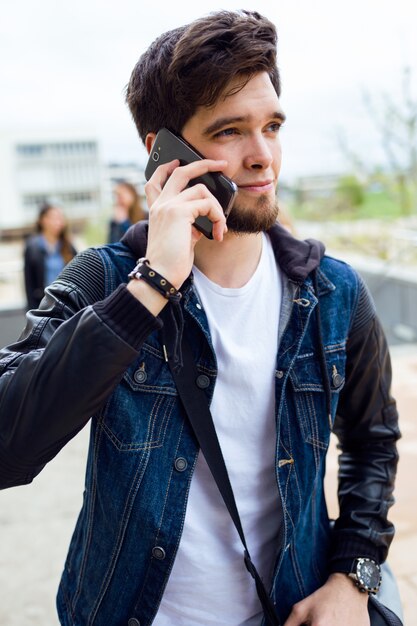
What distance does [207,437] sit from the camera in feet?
3.90

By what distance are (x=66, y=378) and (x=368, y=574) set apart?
0.78 meters

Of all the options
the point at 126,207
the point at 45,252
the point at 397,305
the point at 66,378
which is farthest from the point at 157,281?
the point at 397,305

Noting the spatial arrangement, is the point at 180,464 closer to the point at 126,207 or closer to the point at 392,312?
the point at 126,207

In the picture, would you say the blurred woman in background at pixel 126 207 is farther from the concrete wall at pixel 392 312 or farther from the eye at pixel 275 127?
the eye at pixel 275 127

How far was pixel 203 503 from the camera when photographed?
1.23 metres

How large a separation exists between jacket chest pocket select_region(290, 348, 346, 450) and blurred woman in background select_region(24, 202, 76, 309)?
15.0 ft

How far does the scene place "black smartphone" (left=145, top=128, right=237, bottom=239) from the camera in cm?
117

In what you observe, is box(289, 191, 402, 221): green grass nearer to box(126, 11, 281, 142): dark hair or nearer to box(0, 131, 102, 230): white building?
box(126, 11, 281, 142): dark hair

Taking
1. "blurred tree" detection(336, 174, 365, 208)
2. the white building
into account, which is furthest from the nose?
the white building

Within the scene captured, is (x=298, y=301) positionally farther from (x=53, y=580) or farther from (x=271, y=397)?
(x=53, y=580)

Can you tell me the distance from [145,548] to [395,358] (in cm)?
505

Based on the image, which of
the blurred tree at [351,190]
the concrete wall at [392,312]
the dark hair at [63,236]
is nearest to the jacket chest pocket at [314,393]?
the dark hair at [63,236]

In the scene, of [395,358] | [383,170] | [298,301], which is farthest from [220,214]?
[383,170]

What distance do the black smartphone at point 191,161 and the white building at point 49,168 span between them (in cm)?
9137
